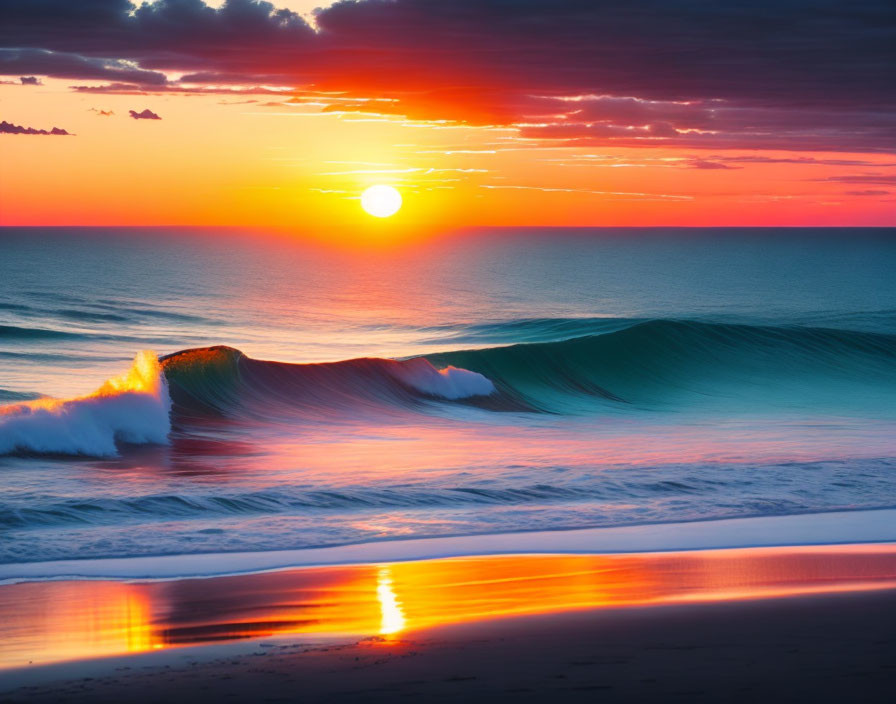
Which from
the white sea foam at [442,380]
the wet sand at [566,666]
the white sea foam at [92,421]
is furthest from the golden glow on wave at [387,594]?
the white sea foam at [442,380]

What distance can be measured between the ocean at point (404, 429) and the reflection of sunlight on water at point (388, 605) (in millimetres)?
1224

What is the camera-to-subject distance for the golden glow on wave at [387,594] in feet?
19.4

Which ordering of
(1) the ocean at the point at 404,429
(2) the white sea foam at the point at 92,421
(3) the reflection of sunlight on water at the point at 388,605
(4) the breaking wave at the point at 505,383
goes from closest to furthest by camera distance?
(3) the reflection of sunlight on water at the point at 388,605 → (1) the ocean at the point at 404,429 → (2) the white sea foam at the point at 92,421 → (4) the breaking wave at the point at 505,383

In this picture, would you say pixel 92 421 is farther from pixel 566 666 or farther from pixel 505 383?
pixel 505 383

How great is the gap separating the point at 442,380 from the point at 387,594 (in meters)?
12.9

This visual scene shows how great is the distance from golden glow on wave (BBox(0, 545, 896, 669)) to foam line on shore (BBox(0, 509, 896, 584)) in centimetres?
23

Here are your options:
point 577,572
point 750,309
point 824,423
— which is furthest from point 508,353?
point 750,309

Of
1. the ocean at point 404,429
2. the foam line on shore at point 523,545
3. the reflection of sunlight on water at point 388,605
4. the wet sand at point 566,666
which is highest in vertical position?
the ocean at point 404,429

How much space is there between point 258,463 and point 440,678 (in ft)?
23.9

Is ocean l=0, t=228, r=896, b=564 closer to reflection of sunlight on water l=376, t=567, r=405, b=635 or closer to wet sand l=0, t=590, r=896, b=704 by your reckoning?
reflection of sunlight on water l=376, t=567, r=405, b=635

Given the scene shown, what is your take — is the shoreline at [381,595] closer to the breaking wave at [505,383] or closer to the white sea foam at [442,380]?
the breaking wave at [505,383]

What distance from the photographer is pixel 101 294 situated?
159 ft

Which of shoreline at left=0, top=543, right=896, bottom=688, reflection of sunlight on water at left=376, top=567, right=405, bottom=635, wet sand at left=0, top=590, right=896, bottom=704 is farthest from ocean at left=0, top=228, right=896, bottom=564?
wet sand at left=0, top=590, right=896, bottom=704

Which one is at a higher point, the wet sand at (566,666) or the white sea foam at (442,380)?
the white sea foam at (442,380)
